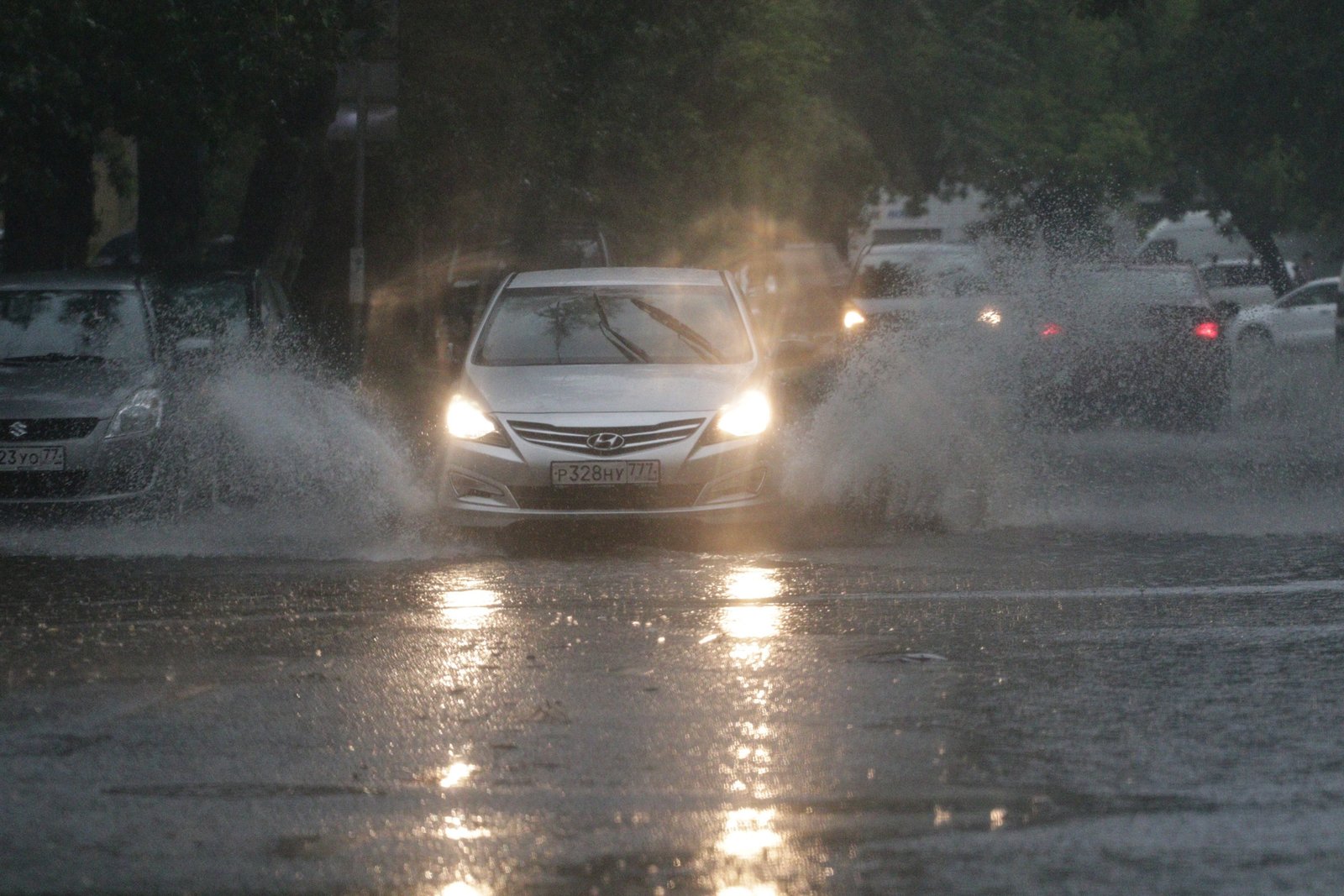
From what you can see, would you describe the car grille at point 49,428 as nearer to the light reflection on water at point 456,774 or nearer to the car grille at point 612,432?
the car grille at point 612,432

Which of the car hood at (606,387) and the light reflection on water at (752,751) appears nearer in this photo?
the light reflection on water at (752,751)

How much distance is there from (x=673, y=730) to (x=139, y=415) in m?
6.99

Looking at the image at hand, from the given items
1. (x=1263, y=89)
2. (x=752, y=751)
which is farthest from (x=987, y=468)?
(x=1263, y=89)

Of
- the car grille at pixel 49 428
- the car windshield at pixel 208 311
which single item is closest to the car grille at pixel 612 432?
the car grille at pixel 49 428

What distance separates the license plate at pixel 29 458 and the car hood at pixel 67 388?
20cm

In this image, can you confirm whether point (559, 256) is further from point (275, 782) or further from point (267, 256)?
point (275, 782)

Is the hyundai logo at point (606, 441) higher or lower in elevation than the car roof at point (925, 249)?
lower

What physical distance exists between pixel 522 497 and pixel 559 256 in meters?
15.8

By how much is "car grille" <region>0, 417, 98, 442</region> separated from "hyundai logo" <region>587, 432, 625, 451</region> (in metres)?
3.17

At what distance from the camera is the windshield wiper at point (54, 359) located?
1309cm

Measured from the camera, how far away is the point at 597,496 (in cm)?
1096

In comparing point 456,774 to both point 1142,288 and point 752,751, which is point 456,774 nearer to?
point 752,751

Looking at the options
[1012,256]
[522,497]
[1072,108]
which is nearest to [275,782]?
[522,497]

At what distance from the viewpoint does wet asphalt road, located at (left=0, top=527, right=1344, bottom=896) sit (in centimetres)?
495
